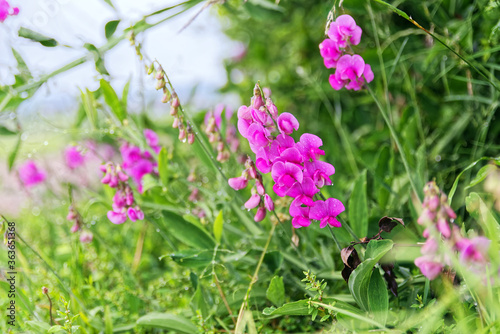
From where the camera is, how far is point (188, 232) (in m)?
1.33

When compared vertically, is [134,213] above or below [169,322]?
above

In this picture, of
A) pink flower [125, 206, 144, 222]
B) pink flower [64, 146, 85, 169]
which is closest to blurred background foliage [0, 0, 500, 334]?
pink flower [125, 206, 144, 222]

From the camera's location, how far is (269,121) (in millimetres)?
890

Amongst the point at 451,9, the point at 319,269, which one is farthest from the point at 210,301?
the point at 451,9

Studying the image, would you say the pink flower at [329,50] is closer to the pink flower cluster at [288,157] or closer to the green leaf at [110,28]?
the pink flower cluster at [288,157]

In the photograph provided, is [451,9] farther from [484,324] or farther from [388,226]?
[484,324]

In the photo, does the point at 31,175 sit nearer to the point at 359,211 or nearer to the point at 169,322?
the point at 169,322

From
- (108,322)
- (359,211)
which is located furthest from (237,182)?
(108,322)

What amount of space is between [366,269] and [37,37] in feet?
3.40

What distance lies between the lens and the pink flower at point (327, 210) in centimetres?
95

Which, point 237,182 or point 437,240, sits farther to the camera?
point 237,182

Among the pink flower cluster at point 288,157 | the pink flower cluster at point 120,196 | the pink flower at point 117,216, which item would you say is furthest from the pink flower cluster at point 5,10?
the pink flower cluster at point 288,157

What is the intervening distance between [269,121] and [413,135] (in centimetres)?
91

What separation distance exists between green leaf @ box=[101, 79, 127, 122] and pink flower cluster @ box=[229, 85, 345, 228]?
654 millimetres
